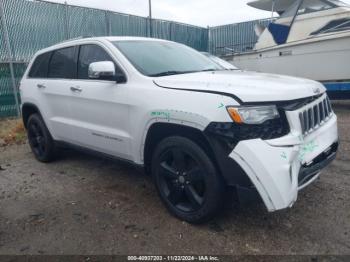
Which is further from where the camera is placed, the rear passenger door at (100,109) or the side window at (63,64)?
the side window at (63,64)

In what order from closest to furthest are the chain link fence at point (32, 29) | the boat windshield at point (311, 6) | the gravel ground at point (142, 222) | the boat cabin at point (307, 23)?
the gravel ground at point (142, 222) → the boat cabin at point (307, 23) → the boat windshield at point (311, 6) → the chain link fence at point (32, 29)

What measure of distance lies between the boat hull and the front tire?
6.34 meters

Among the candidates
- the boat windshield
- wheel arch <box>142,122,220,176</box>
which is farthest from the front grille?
the boat windshield

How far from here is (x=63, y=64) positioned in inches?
170

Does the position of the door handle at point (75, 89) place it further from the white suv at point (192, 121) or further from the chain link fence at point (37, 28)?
the chain link fence at point (37, 28)

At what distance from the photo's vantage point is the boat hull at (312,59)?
7.65m

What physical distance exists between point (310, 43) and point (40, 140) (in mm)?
6555

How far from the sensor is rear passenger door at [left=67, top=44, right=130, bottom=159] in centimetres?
334

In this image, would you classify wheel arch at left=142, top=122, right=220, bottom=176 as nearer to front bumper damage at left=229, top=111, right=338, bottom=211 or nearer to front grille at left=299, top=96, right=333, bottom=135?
front bumper damage at left=229, top=111, right=338, bottom=211

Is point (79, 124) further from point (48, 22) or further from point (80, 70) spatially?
point (48, 22)

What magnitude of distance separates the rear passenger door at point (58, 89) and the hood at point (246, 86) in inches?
61.3

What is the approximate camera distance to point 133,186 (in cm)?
393

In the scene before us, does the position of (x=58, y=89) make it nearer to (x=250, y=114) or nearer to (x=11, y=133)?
(x=250, y=114)

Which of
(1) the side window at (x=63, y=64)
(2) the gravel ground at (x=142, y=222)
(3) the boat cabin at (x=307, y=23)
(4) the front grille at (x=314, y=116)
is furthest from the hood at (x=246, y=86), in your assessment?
(3) the boat cabin at (x=307, y=23)
